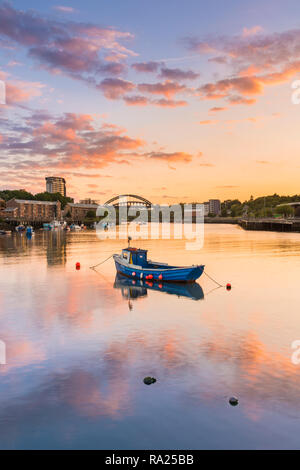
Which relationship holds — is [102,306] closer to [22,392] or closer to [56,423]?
[22,392]

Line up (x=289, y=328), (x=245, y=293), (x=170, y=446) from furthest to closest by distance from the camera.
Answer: (x=245, y=293), (x=289, y=328), (x=170, y=446)

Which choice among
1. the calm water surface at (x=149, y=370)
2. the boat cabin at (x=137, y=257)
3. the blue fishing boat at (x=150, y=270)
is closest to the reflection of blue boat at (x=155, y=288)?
the calm water surface at (x=149, y=370)

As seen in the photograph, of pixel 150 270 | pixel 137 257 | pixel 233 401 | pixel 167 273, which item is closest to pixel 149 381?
pixel 233 401

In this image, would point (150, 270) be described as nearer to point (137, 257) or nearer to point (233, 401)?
point (137, 257)

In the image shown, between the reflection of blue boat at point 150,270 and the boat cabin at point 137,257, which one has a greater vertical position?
the boat cabin at point 137,257

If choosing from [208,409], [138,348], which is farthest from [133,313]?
[208,409]

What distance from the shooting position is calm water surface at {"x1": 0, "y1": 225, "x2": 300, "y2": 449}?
46.4 ft

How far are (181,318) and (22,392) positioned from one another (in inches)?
609

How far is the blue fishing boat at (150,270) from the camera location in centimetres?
4422

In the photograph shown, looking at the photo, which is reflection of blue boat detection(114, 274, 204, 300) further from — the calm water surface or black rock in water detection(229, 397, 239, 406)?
black rock in water detection(229, 397, 239, 406)

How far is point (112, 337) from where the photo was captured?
25.3m

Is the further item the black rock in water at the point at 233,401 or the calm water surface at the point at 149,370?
the black rock in water at the point at 233,401

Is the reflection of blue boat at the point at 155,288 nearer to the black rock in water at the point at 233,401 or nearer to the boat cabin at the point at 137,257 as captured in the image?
the boat cabin at the point at 137,257

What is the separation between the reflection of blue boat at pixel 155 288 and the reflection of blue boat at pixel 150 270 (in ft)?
2.41
